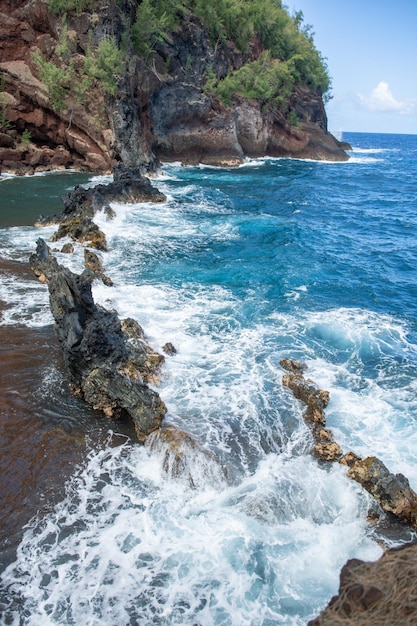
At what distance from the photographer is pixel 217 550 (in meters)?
8.20

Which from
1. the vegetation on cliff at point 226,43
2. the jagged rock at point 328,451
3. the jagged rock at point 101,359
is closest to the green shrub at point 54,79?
the vegetation on cliff at point 226,43

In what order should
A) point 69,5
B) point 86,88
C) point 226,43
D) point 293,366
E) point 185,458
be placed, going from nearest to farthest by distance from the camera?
point 185,458 → point 293,366 → point 69,5 → point 86,88 → point 226,43

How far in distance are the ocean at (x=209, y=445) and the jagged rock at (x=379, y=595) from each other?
3.86 meters

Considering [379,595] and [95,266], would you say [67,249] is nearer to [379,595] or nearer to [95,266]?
[95,266]

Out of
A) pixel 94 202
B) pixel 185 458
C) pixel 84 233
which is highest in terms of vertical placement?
pixel 94 202

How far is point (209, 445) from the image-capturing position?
10.6 meters

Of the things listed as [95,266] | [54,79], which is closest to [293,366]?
[95,266]

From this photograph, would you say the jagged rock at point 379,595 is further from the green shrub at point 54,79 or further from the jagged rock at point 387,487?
the green shrub at point 54,79

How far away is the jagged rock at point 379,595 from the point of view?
12.2 ft

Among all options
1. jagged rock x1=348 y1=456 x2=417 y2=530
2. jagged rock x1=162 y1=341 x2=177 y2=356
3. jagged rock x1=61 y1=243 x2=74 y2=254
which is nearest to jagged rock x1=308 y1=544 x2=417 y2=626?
jagged rock x1=348 y1=456 x2=417 y2=530

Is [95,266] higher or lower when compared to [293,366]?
higher

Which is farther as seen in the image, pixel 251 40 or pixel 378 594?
pixel 251 40

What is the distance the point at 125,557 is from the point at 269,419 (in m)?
5.20

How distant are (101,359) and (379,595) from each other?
31.3ft
